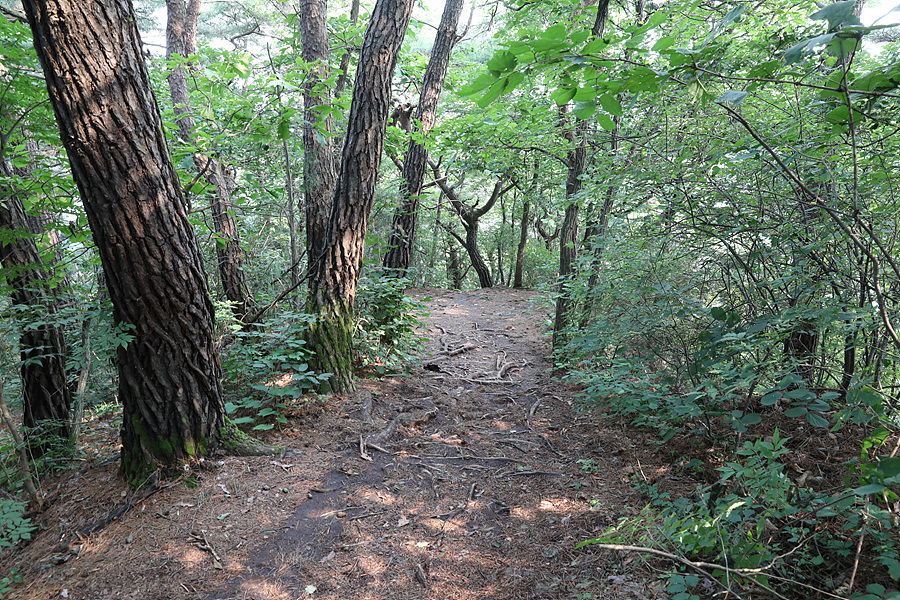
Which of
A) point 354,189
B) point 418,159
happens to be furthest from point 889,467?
point 418,159

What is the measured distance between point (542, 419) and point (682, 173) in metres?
2.84

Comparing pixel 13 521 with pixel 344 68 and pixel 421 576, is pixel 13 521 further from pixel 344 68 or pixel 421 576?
pixel 344 68

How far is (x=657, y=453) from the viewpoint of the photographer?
12.2ft

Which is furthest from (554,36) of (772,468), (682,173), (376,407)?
(376,407)

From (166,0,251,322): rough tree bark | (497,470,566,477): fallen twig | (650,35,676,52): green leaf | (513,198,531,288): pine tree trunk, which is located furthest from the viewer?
(513,198,531,288): pine tree trunk

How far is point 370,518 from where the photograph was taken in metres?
3.05

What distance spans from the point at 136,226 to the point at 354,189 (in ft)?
7.61

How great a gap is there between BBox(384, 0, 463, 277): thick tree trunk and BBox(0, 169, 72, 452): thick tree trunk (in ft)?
12.6

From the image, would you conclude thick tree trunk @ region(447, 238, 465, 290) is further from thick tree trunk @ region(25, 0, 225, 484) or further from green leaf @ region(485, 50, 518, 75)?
green leaf @ region(485, 50, 518, 75)

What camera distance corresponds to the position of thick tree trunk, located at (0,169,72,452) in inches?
152

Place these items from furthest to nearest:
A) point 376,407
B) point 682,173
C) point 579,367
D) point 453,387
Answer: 1. point 453,387
2. point 579,367
3. point 376,407
4. point 682,173

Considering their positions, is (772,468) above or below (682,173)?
below

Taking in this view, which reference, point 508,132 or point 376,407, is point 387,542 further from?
point 508,132

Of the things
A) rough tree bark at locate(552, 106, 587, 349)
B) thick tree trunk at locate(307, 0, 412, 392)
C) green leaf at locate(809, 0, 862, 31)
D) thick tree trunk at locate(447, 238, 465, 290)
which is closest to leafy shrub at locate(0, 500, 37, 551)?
thick tree trunk at locate(307, 0, 412, 392)
